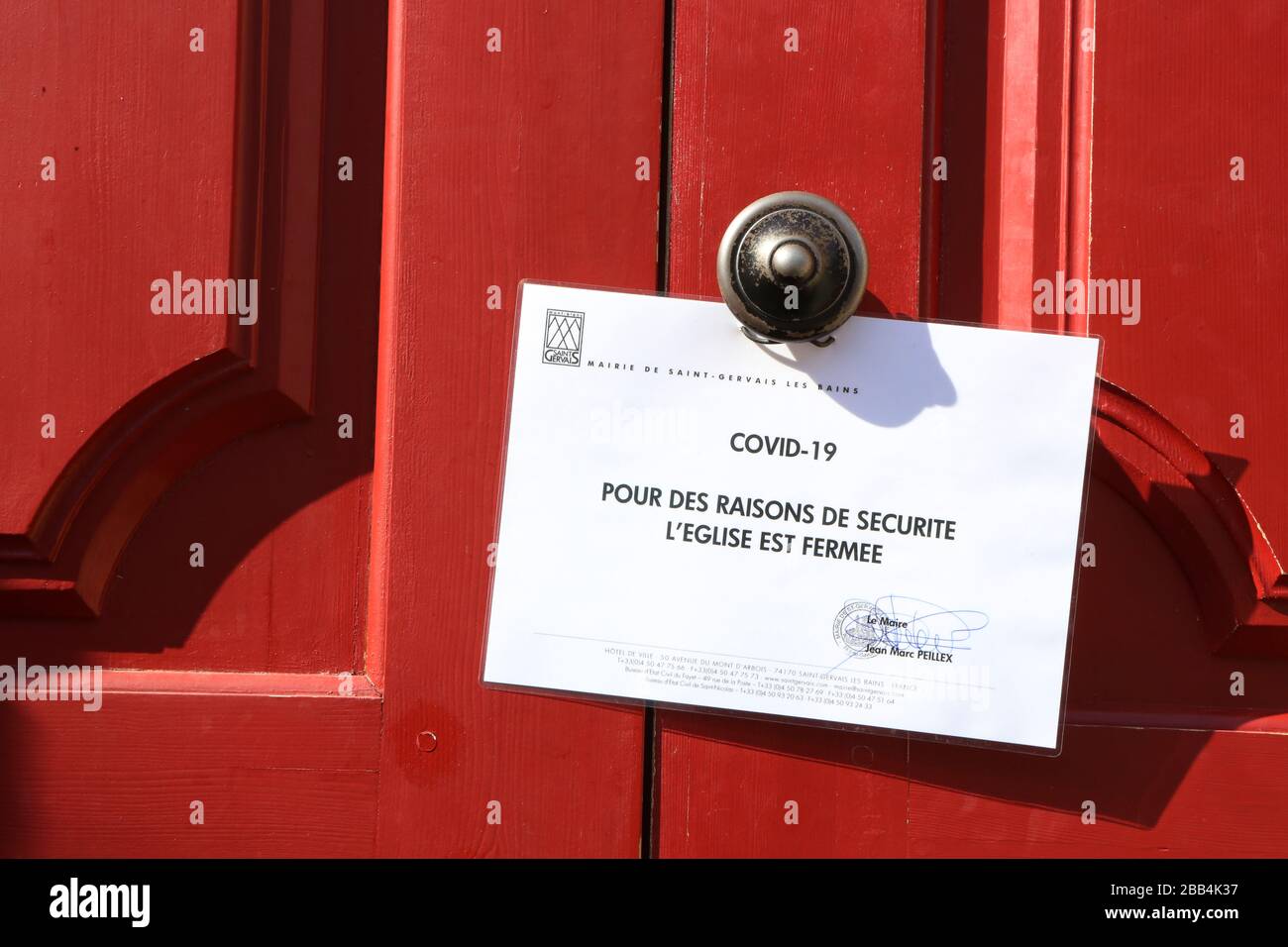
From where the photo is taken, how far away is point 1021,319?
737mm

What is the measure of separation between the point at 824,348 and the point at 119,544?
52 centimetres

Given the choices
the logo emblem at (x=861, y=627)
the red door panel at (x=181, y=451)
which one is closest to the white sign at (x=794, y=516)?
the logo emblem at (x=861, y=627)

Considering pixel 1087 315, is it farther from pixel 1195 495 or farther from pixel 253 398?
pixel 253 398

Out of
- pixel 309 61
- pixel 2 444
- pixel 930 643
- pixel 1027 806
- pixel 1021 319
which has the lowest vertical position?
pixel 1027 806

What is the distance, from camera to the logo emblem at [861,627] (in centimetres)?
68

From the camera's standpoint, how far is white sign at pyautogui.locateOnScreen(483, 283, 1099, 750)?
67 centimetres

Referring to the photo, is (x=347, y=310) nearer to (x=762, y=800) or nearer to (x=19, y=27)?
(x=19, y=27)

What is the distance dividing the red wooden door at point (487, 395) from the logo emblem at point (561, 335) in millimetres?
36

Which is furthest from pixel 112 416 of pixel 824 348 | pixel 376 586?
pixel 824 348

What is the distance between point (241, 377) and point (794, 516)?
1.33 ft

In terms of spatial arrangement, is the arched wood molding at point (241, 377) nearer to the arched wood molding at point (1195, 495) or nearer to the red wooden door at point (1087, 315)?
the red wooden door at point (1087, 315)

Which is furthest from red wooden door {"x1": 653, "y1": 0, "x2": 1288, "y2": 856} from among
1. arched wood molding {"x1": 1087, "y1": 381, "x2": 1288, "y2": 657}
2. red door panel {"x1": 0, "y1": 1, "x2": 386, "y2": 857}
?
red door panel {"x1": 0, "y1": 1, "x2": 386, "y2": 857}

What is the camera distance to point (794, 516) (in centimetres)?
68

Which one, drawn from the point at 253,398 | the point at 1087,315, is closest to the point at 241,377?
the point at 253,398
